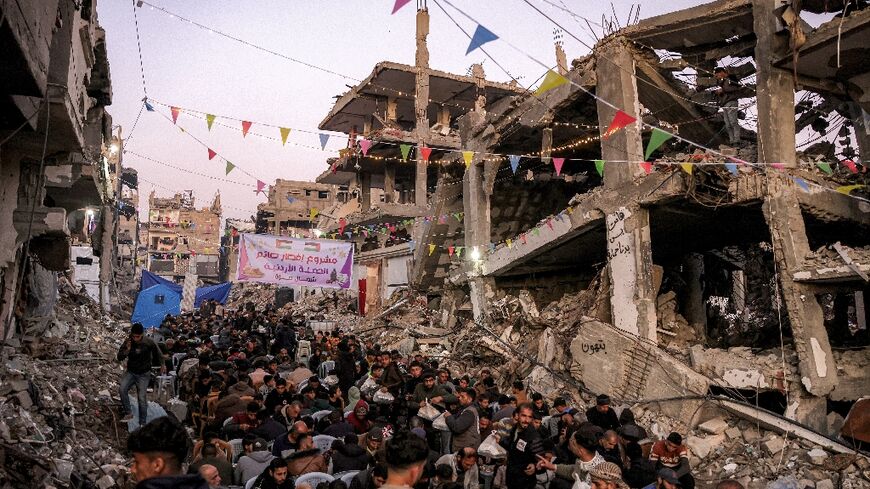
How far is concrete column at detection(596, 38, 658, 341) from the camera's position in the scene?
10.3 metres

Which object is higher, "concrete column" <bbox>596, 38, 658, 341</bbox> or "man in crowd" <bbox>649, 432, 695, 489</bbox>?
"concrete column" <bbox>596, 38, 658, 341</bbox>

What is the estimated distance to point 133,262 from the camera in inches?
1640

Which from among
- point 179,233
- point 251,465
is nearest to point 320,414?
point 251,465

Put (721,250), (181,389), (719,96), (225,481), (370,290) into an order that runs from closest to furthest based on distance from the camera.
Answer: (225,481) < (181,389) < (719,96) < (721,250) < (370,290)

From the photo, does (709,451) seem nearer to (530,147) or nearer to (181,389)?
(181,389)

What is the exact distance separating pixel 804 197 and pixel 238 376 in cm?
932

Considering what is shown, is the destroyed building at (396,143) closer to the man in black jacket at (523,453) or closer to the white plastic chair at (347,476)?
the man in black jacket at (523,453)

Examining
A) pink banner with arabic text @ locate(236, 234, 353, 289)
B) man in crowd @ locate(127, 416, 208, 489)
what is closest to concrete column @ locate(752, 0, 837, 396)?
man in crowd @ locate(127, 416, 208, 489)

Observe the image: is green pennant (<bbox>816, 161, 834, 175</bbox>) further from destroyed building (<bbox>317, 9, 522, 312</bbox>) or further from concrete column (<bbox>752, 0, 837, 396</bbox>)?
destroyed building (<bbox>317, 9, 522, 312</bbox>)

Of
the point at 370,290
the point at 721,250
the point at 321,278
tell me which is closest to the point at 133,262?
the point at 370,290

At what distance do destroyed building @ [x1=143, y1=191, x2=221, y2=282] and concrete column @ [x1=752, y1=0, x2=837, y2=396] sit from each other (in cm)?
4796

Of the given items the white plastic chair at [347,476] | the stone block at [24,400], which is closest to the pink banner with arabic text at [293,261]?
the stone block at [24,400]

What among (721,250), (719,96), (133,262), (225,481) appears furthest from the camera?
(133,262)

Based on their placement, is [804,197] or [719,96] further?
[719,96]
